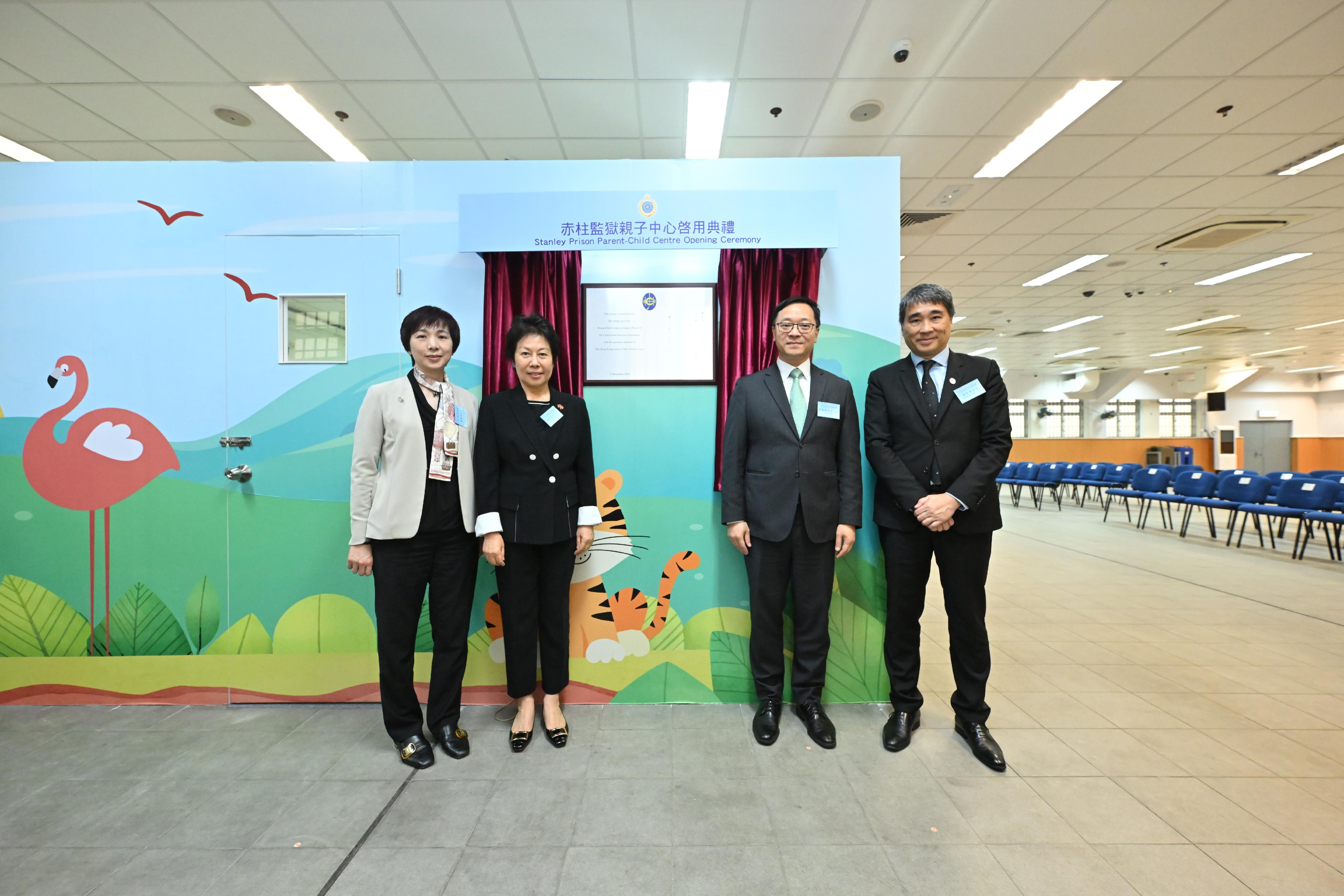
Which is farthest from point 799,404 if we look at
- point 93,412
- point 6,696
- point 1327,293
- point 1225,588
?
point 1327,293

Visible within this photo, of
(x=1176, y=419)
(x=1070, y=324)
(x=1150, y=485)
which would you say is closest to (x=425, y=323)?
(x=1150, y=485)

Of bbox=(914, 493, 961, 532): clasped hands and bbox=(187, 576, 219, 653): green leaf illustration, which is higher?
bbox=(914, 493, 961, 532): clasped hands

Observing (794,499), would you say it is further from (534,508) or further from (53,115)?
(53,115)

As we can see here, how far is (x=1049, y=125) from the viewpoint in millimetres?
4254

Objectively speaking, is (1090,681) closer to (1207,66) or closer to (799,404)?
(799,404)

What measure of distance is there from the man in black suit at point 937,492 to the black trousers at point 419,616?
1841 millimetres

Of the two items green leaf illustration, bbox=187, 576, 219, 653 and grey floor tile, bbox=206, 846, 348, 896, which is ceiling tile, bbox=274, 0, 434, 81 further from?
grey floor tile, bbox=206, 846, 348, 896

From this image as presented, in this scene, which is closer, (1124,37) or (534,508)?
(534,508)

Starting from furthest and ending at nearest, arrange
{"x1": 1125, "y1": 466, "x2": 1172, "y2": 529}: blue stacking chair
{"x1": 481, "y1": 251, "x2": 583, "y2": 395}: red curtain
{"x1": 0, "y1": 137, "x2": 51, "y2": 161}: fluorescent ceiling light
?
{"x1": 1125, "y1": 466, "x2": 1172, "y2": 529}: blue stacking chair, {"x1": 0, "y1": 137, "x2": 51, "y2": 161}: fluorescent ceiling light, {"x1": 481, "y1": 251, "x2": 583, "y2": 395}: red curtain

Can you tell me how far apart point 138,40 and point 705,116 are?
12.9ft

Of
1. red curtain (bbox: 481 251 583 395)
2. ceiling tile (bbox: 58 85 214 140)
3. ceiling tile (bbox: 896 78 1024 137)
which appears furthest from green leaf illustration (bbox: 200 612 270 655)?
ceiling tile (bbox: 896 78 1024 137)

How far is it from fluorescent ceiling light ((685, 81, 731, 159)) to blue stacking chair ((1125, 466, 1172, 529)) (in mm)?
8711

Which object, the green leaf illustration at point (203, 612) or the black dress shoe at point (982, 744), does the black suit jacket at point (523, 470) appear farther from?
the black dress shoe at point (982, 744)

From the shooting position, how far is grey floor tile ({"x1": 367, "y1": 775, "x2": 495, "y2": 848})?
164 cm
